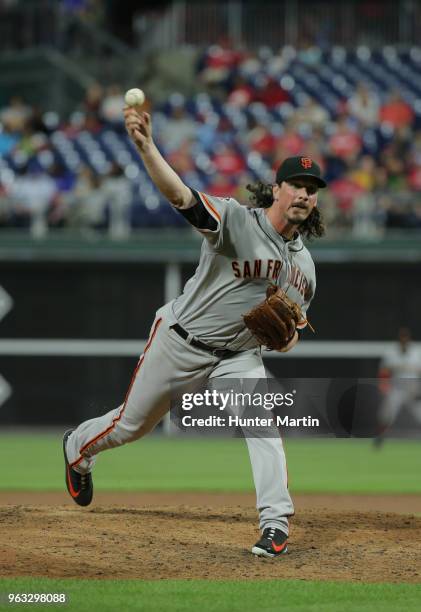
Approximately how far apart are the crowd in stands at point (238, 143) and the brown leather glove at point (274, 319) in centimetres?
725

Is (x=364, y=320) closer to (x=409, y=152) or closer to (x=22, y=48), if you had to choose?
(x=409, y=152)

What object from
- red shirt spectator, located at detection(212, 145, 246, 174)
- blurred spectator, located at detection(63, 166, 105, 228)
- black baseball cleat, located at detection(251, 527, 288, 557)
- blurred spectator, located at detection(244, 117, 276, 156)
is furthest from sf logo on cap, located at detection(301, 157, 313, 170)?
blurred spectator, located at detection(244, 117, 276, 156)

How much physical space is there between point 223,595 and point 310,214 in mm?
2235

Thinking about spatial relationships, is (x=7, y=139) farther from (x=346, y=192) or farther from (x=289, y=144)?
(x=346, y=192)

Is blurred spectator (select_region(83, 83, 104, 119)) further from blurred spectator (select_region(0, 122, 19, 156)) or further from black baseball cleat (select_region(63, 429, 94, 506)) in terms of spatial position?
black baseball cleat (select_region(63, 429, 94, 506))

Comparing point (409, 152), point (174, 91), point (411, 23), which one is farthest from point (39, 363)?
point (411, 23)

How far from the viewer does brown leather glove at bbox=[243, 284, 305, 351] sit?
558 cm

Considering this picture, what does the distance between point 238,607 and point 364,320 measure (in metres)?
9.67

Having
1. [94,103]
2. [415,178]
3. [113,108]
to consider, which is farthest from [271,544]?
[94,103]

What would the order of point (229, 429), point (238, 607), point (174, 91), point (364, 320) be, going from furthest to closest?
point (174, 91) < point (364, 320) < point (229, 429) < point (238, 607)

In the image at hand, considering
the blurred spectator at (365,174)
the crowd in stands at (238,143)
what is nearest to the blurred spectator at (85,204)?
the crowd in stands at (238,143)

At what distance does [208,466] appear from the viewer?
36.2 ft

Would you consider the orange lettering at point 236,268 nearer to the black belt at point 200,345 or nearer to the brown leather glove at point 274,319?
the brown leather glove at point 274,319

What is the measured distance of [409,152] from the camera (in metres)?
14.6
